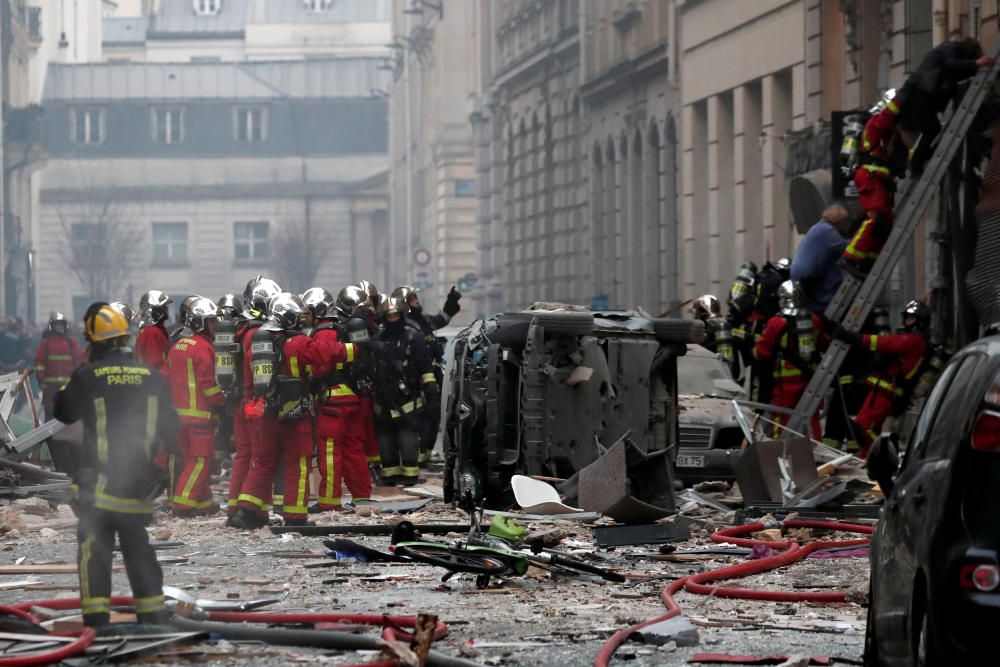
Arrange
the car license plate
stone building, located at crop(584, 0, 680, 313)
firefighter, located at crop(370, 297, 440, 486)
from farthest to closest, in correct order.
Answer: stone building, located at crop(584, 0, 680, 313)
firefighter, located at crop(370, 297, 440, 486)
the car license plate

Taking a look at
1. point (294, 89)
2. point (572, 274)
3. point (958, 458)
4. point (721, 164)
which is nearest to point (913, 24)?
point (721, 164)

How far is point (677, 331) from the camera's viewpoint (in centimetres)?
1623

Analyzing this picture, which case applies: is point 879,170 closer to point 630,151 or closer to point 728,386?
point 728,386

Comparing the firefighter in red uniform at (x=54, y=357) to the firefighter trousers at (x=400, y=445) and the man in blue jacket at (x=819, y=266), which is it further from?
the man in blue jacket at (x=819, y=266)

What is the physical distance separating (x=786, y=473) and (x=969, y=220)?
2444 mm

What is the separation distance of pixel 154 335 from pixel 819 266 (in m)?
5.38

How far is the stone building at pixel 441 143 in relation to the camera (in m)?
66.2

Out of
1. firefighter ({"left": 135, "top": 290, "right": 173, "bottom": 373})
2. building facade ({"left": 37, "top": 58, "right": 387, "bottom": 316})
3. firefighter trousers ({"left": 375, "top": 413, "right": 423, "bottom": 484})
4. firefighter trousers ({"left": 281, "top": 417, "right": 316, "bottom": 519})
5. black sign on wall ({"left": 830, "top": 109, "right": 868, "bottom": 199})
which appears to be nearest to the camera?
firefighter trousers ({"left": 281, "top": 417, "right": 316, "bottom": 519})

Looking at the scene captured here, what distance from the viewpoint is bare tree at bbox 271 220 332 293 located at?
314 feet

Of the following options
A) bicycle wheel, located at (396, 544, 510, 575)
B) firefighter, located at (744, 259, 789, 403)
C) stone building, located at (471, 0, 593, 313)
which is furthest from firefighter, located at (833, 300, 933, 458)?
stone building, located at (471, 0, 593, 313)

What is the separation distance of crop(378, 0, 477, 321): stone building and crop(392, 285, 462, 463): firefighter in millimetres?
38284

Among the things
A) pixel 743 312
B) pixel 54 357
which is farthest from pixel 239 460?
pixel 54 357

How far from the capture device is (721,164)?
1356 inches

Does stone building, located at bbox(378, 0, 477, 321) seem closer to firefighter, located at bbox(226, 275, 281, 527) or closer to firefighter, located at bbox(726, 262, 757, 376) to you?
firefighter, located at bbox(726, 262, 757, 376)
